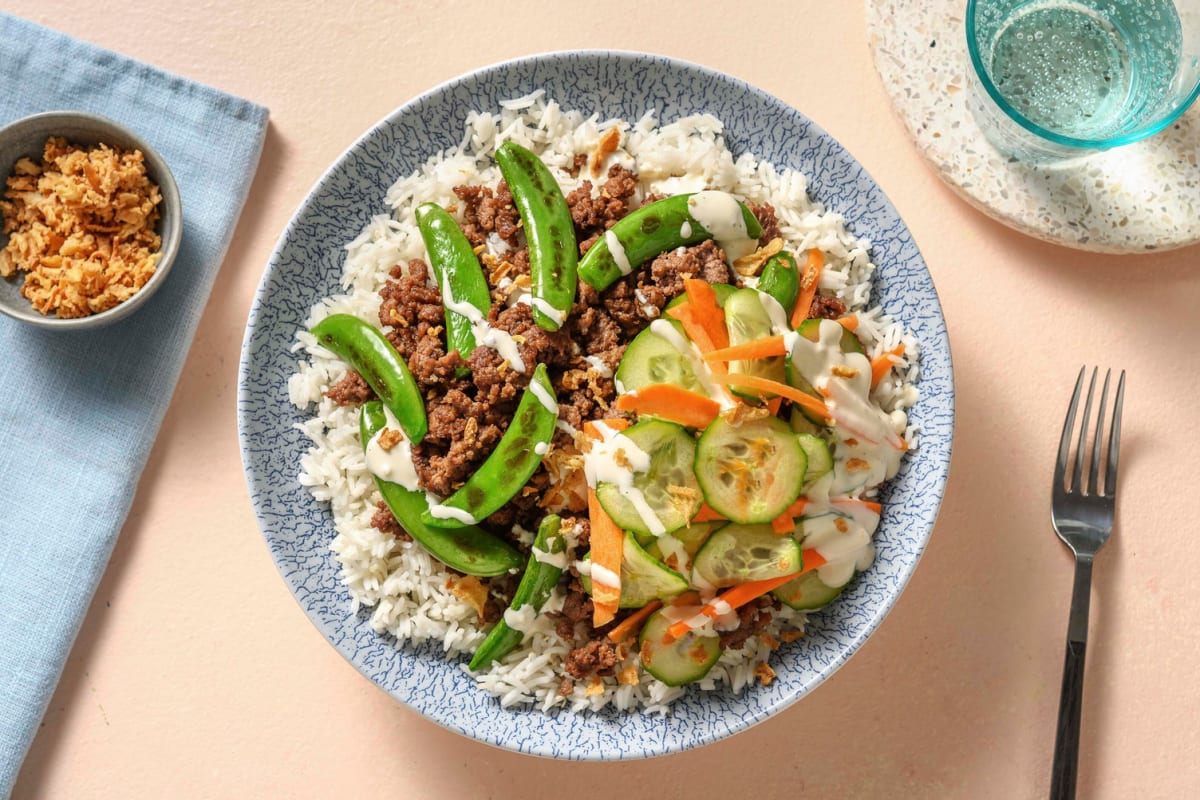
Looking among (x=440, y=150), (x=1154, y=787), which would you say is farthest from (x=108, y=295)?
(x=1154, y=787)

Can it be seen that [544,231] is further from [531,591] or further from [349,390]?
[531,591]

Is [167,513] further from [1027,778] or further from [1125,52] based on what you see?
[1125,52]

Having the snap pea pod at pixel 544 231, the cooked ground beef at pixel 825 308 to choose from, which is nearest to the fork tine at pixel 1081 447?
the cooked ground beef at pixel 825 308

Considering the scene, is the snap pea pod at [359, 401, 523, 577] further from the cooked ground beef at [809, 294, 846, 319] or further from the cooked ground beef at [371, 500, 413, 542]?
the cooked ground beef at [809, 294, 846, 319]

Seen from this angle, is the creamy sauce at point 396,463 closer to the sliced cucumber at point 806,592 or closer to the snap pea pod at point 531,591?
the snap pea pod at point 531,591

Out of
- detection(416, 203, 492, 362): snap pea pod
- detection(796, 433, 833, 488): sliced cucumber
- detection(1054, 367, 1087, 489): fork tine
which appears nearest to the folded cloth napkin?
detection(416, 203, 492, 362): snap pea pod

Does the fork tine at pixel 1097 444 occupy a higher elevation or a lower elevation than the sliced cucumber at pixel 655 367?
higher
